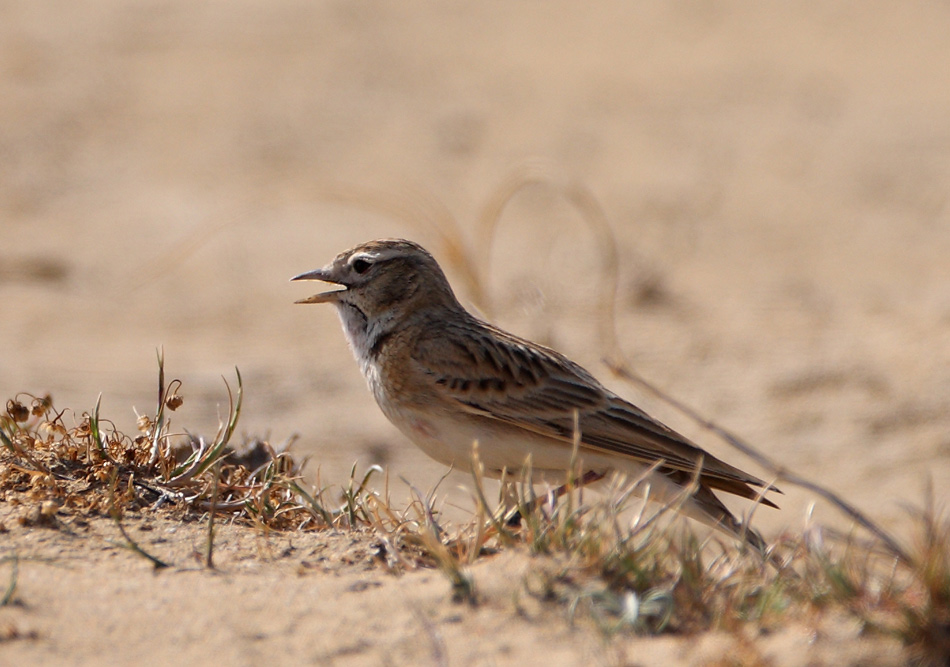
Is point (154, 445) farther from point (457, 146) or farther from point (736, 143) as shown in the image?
point (736, 143)

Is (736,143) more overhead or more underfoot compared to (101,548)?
more overhead

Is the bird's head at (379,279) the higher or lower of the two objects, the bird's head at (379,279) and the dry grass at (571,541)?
the higher

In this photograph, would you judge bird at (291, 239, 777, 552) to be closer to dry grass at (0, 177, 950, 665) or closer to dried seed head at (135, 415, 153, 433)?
dry grass at (0, 177, 950, 665)

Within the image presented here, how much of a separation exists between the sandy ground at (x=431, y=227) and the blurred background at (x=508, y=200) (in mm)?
36

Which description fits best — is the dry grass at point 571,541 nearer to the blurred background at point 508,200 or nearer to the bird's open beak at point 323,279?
the bird's open beak at point 323,279

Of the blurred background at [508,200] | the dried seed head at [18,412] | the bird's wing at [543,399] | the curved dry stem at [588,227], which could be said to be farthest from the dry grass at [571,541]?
the curved dry stem at [588,227]

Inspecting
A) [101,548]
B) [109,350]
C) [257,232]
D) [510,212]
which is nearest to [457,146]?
[510,212]

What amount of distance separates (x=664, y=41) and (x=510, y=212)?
405cm

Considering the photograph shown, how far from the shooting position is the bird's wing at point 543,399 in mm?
5004

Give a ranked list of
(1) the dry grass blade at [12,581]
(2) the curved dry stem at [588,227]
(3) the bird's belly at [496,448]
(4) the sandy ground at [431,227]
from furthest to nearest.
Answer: (2) the curved dry stem at [588,227] < (3) the bird's belly at [496,448] < (4) the sandy ground at [431,227] < (1) the dry grass blade at [12,581]

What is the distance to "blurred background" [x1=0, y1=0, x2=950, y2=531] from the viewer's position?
8172mm

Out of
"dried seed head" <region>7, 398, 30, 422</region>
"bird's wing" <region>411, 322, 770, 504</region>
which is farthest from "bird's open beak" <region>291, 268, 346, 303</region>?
"dried seed head" <region>7, 398, 30, 422</region>

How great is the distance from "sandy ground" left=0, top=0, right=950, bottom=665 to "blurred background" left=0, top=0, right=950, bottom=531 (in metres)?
0.04

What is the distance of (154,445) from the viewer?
15.0ft
